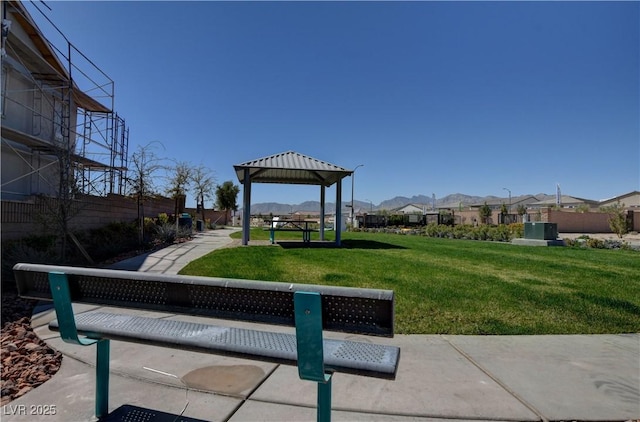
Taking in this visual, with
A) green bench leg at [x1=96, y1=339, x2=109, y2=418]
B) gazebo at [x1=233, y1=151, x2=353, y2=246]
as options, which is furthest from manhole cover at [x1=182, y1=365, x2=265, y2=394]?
gazebo at [x1=233, y1=151, x2=353, y2=246]

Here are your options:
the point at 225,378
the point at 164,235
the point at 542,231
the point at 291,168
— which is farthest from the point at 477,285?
the point at 542,231

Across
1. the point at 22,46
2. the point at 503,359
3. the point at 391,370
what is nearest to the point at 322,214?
the point at 22,46

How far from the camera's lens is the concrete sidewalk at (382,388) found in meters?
2.64

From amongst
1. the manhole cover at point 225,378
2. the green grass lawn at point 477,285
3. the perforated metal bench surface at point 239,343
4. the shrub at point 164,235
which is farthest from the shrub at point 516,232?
the perforated metal bench surface at point 239,343

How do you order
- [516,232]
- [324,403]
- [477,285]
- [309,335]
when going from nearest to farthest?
[309,335] → [324,403] → [477,285] → [516,232]

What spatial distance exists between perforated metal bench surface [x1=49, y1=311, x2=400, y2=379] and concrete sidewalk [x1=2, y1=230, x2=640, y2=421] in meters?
0.57

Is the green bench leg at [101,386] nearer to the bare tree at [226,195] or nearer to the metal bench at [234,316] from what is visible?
the metal bench at [234,316]

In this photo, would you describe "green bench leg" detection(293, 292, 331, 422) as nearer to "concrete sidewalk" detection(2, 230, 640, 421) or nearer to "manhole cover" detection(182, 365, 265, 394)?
"concrete sidewalk" detection(2, 230, 640, 421)

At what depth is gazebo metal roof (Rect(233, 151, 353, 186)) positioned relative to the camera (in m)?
13.8

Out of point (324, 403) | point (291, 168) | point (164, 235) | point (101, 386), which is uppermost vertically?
point (291, 168)

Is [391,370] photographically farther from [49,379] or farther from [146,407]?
[49,379]

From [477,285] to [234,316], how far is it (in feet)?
19.0

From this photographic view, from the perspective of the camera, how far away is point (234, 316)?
2.36 metres

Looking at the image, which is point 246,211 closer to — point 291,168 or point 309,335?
point 291,168
